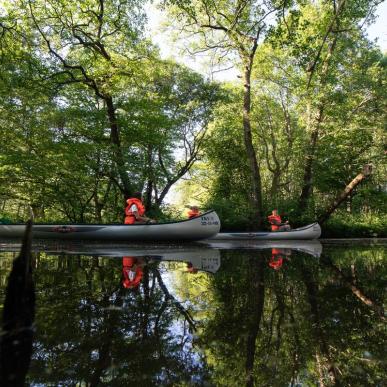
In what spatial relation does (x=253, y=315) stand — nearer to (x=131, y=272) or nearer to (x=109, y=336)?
(x=109, y=336)

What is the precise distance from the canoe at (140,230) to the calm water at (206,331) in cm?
544

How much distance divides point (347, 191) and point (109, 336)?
1540cm

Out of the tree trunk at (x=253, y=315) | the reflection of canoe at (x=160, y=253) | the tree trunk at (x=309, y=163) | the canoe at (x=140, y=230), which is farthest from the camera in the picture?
the tree trunk at (x=309, y=163)

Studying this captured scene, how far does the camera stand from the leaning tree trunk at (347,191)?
48.7 ft

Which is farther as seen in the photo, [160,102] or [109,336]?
[160,102]

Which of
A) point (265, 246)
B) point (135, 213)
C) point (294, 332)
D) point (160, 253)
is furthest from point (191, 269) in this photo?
point (265, 246)

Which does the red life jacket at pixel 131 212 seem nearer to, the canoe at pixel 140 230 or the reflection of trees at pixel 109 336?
the canoe at pixel 140 230

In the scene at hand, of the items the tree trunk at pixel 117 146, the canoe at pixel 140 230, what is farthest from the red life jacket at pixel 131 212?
the tree trunk at pixel 117 146

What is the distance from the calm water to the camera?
190 centimetres

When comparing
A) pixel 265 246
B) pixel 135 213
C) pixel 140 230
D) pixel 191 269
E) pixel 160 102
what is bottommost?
pixel 191 269

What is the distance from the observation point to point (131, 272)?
16.3 ft

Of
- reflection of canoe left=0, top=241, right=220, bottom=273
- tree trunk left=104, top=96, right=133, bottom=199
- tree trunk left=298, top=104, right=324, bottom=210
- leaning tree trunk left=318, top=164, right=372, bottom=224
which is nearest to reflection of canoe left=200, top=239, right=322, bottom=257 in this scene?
reflection of canoe left=0, top=241, right=220, bottom=273

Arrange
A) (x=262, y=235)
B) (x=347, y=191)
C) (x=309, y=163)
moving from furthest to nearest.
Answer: (x=309, y=163), (x=347, y=191), (x=262, y=235)

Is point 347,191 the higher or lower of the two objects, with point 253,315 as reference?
higher
